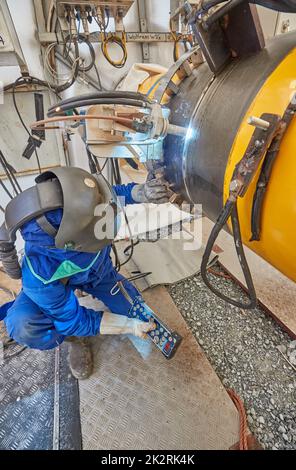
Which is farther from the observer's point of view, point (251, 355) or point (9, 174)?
point (9, 174)

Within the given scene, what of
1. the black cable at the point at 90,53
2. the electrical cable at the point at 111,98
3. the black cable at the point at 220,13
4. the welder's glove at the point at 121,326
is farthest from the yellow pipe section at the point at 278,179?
the black cable at the point at 90,53

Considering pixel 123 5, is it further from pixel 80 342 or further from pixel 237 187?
pixel 80 342

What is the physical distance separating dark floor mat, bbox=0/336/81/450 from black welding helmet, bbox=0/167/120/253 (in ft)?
2.25

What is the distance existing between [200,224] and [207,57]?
1.51 m

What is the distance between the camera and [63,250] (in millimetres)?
831

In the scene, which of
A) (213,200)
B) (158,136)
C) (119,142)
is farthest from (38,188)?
(213,200)

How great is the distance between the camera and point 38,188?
29.6 inches

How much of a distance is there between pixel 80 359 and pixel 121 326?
249 mm

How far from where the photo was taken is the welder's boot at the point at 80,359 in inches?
42.5

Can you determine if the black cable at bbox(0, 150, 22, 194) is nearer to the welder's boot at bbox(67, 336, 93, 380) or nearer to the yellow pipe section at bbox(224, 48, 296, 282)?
the welder's boot at bbox(67, 336, 93, 380)

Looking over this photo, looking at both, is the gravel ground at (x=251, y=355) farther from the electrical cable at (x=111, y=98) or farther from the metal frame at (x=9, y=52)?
the metal frame at (x=9, y=52)

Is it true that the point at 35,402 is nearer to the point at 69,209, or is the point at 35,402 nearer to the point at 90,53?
the point at 69,209

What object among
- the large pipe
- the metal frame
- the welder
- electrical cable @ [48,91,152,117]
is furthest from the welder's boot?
the metal frame

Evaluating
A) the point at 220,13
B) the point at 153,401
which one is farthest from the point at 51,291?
the point at 220,13
